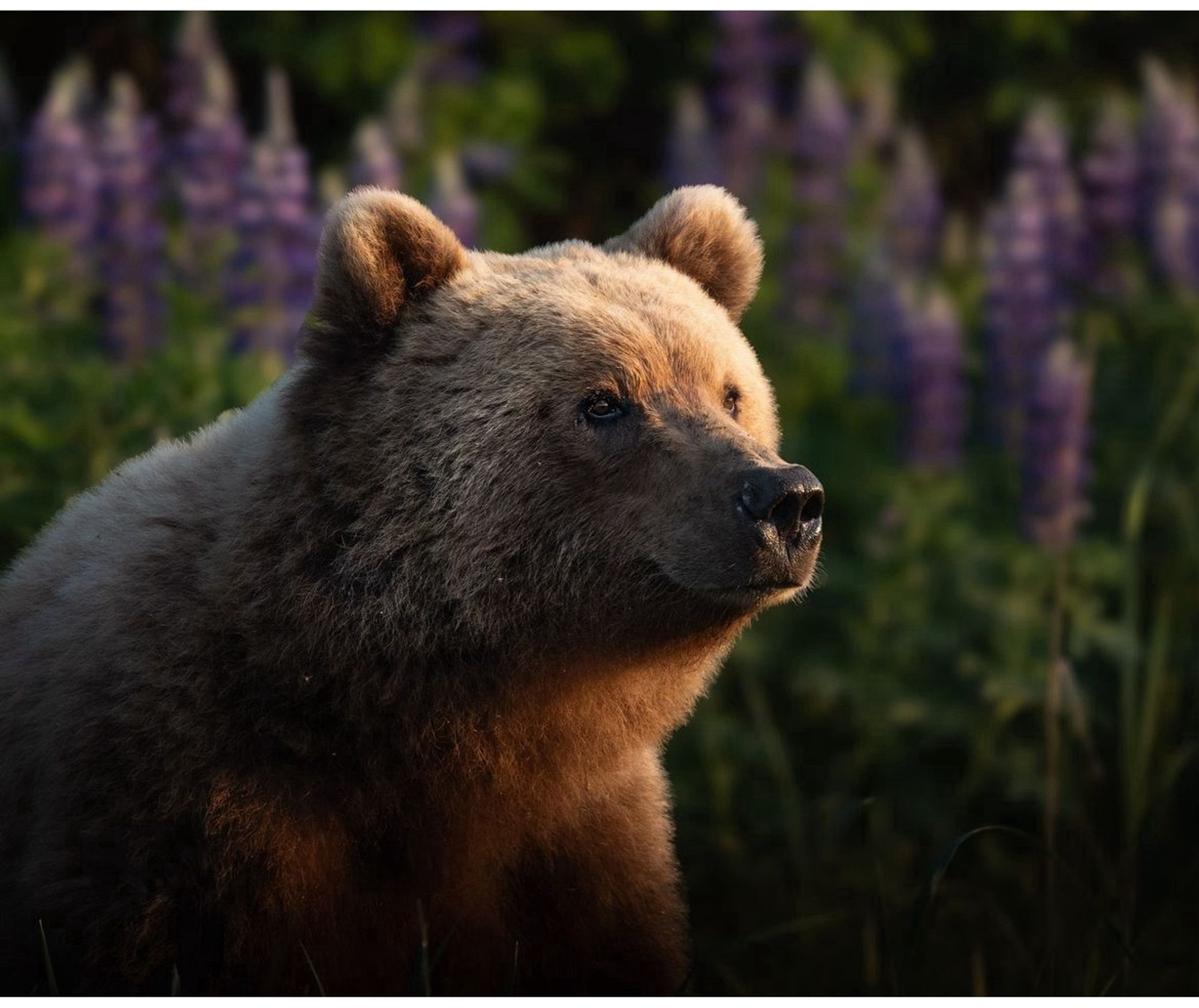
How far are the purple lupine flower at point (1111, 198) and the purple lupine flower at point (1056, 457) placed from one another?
1.11m

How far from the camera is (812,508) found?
10.3ft

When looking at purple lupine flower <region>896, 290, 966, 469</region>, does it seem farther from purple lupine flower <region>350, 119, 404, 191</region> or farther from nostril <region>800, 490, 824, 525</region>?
nostril <region>800, 490, 824, 525</region>

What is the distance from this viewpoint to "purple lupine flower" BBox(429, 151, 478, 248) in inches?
239

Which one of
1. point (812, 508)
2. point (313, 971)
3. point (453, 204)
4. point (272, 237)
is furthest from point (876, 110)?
point (313, 971)

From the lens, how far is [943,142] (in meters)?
9.39

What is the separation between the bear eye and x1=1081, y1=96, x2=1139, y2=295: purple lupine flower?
4.32 m

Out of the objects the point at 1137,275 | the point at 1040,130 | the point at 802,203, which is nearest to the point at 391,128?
the point at 802,203

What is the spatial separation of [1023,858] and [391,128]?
12.2 feet

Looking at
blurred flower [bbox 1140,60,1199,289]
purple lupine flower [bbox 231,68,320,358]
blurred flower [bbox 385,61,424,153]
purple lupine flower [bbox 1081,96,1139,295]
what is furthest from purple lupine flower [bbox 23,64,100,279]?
blurred flower [bbox 1140,60,1199,289]

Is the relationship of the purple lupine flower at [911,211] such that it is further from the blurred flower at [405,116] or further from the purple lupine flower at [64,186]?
the purple lupine flower at [64,186]

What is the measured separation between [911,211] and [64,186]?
370cm

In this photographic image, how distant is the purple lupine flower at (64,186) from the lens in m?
5.97

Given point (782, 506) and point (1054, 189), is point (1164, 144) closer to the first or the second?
point (1054, 189)

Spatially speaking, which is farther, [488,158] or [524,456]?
[488,158]
